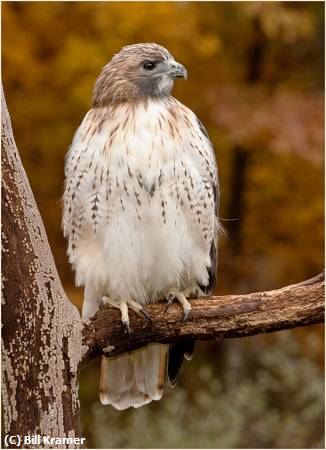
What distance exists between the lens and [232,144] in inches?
295

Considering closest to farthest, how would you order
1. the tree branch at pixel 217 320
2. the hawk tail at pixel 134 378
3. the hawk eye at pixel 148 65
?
the tree branch at pixel 217 320, the hawk eye at pixel 148 65, the hawk tail at pixel 134 378

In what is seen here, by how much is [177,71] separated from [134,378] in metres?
1.70

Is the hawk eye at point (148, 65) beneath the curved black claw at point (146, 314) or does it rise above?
above

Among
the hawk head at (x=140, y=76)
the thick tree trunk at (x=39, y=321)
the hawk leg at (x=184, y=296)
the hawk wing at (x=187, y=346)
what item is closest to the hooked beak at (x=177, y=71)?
the hawk head at (x=140, y=76)

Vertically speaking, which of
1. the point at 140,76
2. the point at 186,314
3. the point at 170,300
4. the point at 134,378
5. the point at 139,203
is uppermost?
the point at 140,76

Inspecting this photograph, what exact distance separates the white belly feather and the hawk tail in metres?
0.37

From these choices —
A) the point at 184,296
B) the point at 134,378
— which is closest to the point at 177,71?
the point at 184,296

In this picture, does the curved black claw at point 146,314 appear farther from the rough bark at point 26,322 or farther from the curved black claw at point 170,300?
the rough bark at point 26,322

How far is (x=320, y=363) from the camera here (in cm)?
795

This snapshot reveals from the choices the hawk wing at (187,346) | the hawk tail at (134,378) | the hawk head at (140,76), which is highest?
the hawk head at (140,76)

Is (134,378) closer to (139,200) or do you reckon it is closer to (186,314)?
(186,314)

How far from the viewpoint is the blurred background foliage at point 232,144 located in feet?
22.3

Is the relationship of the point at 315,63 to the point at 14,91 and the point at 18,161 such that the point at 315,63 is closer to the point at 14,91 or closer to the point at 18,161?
the point at 14,91

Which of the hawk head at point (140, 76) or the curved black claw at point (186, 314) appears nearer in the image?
the curved black claw at point (186, 314)
